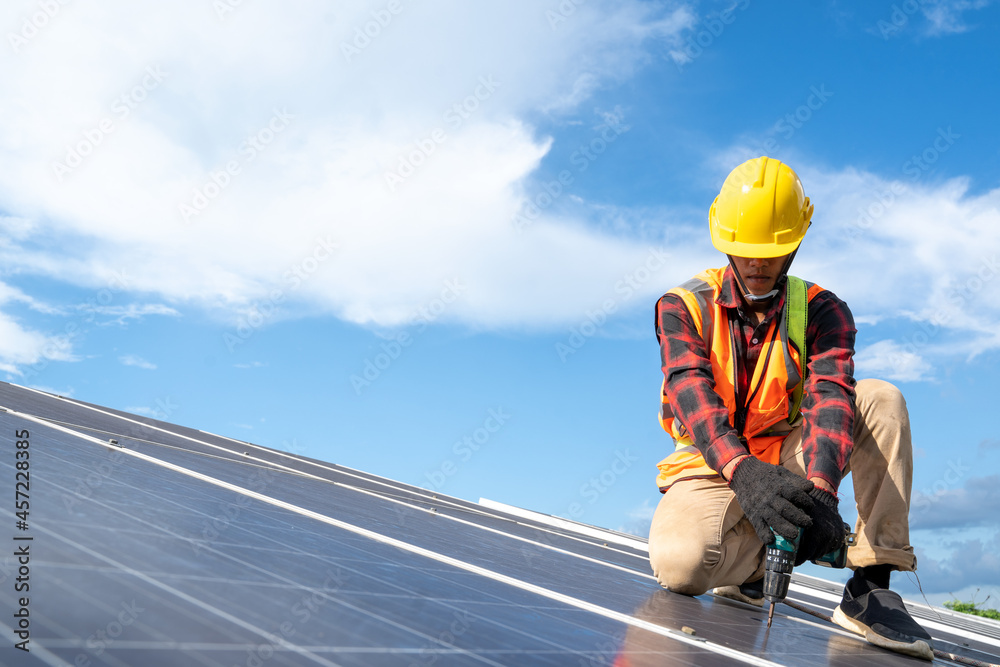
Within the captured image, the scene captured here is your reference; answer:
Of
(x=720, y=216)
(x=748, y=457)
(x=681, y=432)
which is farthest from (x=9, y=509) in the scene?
(x=720, y=216)

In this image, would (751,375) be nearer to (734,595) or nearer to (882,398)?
(882,398)

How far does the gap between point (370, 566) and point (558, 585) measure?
0.92 metres

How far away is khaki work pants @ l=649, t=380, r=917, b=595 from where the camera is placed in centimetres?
369

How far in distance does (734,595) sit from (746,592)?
10cm

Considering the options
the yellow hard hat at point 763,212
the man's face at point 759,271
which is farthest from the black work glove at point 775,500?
the yellow hard hat at point 763,212

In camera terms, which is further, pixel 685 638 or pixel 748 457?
pixel 748 457

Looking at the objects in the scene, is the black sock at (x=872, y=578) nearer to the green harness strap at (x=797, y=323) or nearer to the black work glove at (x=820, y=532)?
the black work glove at (x=820, y=532)

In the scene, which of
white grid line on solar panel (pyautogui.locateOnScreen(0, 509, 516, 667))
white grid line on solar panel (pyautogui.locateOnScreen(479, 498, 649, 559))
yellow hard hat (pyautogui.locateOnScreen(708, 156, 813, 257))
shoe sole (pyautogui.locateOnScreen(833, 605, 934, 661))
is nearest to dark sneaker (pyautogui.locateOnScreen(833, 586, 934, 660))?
shoe sole (pyautogui.locateOnScreen(833, 605, 934, 661))

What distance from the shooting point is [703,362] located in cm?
380

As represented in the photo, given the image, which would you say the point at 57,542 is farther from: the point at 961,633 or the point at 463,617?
the point at 961,633

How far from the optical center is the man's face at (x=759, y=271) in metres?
4.02

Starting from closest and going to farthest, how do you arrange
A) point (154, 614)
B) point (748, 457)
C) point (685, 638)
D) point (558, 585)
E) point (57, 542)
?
point (154, 614)
point (57, 542)
point (685, 638)
point (558, 585)
point (748, 457)

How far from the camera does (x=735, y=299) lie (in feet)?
13.1

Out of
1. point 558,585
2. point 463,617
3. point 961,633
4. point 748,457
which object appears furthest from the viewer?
point 961,633
